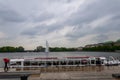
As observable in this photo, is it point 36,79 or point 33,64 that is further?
point 33,64

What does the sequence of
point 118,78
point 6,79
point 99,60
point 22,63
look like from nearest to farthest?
1. point 118,78
2. point 6,79
3. point 22,63
4. point 99,60

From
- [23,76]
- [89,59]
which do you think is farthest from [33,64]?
[23,76]

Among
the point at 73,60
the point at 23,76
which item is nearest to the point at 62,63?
the point at 73,60

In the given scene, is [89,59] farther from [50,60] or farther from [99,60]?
[50,60]

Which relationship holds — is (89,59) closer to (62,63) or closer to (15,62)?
(62,63)

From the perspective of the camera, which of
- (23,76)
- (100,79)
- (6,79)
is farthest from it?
(100,79)

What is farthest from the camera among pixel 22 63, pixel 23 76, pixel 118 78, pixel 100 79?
pixel 22 63

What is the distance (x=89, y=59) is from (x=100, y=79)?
99.7ft

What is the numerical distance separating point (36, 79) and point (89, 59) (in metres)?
30.8

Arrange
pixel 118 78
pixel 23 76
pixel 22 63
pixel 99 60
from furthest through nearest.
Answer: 1. pixel 99 60
2. pixel 22 63
3. pixel 118 78
4. pixel 23 76

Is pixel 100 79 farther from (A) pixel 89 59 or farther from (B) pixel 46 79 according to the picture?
(A) pixel 89 59

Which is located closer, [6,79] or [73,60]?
[6,79]

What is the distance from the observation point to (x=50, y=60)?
4966cm

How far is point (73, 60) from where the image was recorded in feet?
163
